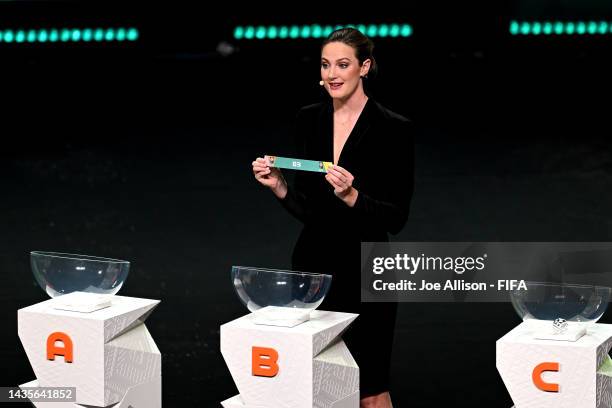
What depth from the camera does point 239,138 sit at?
7.21 metres

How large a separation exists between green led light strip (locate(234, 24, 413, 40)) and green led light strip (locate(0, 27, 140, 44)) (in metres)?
0.82

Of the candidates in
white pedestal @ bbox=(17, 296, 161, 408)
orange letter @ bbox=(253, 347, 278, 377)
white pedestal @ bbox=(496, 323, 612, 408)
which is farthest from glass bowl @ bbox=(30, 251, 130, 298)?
white pedestal @ bbox=(496, 323, 612, 408)

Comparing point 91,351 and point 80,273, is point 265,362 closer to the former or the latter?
point 91,351

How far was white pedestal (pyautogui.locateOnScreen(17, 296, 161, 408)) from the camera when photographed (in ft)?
9.43

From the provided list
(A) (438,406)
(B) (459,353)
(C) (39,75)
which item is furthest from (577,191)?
(C) (39,75)

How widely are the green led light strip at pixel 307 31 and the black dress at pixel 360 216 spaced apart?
424 centimetres

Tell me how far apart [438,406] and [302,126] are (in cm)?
126

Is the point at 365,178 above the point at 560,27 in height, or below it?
below

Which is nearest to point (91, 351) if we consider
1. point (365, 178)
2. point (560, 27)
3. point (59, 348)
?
point (59, 348)

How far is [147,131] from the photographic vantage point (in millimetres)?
7457

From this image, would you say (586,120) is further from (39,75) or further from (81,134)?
(39,75)

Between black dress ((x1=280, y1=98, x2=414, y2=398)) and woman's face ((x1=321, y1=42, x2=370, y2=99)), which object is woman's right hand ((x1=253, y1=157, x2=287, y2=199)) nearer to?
black dress ((x1=280, y1=98, x2=414, y2=398))

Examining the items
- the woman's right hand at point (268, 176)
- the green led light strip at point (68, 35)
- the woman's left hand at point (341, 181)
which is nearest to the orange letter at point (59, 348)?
the woman's right hand at point (268, 176)

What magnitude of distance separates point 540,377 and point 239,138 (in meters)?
4.78
